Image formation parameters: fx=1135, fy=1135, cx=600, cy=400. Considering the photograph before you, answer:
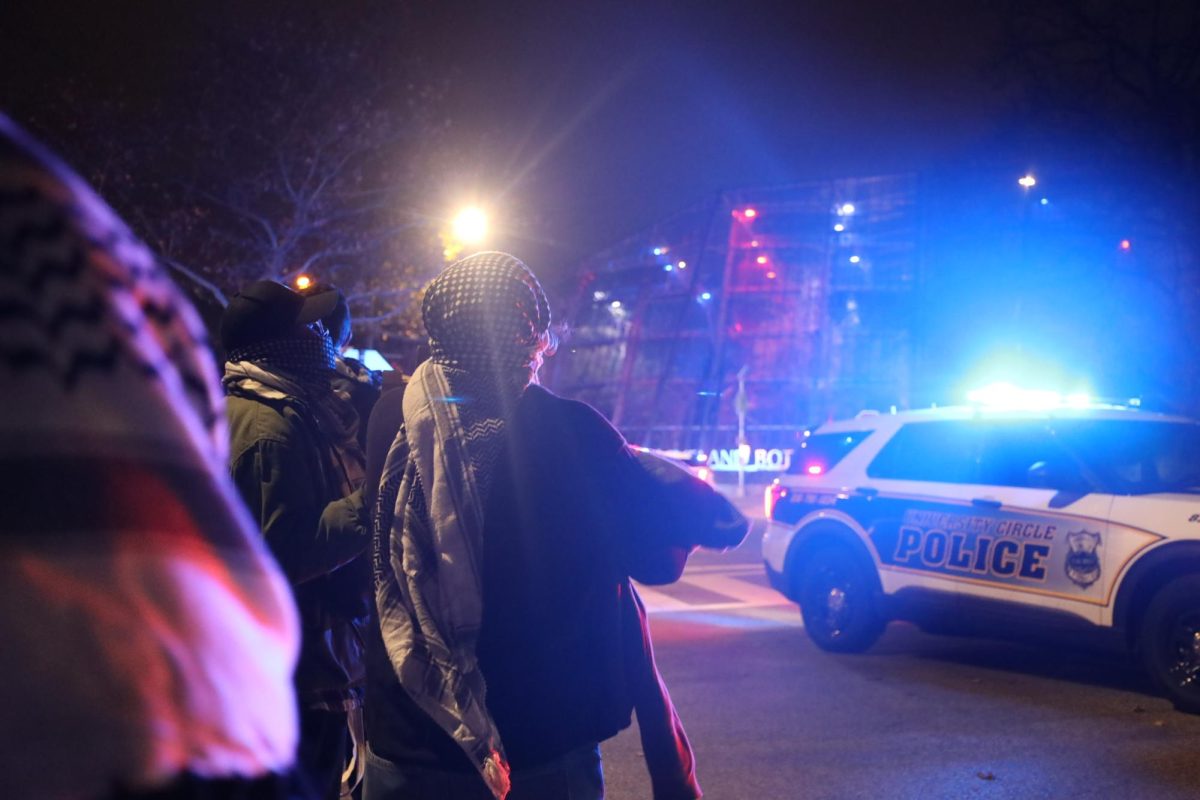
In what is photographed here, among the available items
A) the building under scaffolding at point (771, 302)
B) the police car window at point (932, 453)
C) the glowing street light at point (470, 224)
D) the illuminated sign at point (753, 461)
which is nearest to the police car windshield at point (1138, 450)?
the police car window at point (932, 453)

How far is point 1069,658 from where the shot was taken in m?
8.67

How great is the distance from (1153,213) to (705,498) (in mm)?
19115

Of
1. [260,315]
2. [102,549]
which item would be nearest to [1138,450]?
[260,315]

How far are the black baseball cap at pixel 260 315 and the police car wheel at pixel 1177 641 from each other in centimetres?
558

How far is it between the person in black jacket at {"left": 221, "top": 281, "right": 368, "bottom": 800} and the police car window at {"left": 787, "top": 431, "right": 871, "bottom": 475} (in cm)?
630

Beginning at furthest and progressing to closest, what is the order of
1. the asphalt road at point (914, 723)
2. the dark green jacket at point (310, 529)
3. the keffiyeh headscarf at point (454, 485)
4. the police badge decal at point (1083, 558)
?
the police badge decal at point (1083, 558), the asphalt road at point (914, 723), the dark green jacket at point (310, 529), the keffiyeh headscarf at point (454, 485)

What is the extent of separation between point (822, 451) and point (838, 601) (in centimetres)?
124

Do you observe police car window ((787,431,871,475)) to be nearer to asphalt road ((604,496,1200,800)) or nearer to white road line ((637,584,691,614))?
asphalt road ((604,496,1200,800))

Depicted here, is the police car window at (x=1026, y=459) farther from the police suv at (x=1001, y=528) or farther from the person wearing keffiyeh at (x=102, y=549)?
the person wearing keffiyeh at (x=102, y=549)

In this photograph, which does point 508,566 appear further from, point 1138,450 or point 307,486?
point 1138,450

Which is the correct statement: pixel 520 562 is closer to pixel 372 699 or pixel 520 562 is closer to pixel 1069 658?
pixel 372 699

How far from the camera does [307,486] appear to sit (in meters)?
2.99

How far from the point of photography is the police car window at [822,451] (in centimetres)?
909

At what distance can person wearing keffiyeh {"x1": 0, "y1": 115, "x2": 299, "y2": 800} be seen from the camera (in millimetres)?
780
